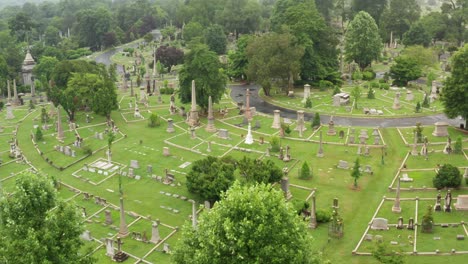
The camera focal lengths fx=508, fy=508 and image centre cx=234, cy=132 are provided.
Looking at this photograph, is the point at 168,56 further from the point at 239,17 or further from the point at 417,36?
the point at 417,36

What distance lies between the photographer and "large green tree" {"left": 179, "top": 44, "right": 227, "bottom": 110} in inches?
2584

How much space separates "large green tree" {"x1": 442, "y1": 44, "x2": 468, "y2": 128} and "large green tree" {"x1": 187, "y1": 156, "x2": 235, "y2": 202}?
29.0 metres

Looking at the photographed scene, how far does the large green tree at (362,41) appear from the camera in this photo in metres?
88.8

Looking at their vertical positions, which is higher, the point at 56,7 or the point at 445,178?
the point at 56,7

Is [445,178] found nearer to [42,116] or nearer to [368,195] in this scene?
[368,195]

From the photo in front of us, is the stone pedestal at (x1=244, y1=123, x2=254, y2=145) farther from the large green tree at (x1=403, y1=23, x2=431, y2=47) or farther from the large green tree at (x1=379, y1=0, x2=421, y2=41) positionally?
the large green tree at (x1=379, y1=0, x2=421, y2=41)

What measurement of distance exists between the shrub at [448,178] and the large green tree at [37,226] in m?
30.4

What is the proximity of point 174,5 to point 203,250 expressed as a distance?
14990cm

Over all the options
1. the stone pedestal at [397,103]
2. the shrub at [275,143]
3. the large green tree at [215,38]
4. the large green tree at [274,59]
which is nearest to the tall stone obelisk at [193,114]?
the large green tree at [274,59]

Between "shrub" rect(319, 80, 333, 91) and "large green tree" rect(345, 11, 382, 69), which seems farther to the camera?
"large green tree" rect(345, 11, 382, 69)

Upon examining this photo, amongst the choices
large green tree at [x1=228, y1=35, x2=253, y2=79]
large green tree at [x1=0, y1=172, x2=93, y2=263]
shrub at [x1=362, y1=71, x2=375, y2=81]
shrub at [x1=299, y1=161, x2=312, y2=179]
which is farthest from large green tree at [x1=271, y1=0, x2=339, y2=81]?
large green tree at [x1=0, y1=172, x2=93, y2=263]

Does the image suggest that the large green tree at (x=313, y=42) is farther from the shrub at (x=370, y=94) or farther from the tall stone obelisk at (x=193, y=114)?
the tall stone obelisk at (x=193, y=114)

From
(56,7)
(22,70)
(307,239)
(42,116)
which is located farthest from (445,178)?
(56,7)

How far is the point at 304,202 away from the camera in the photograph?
40844 mm
